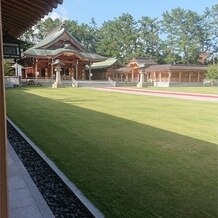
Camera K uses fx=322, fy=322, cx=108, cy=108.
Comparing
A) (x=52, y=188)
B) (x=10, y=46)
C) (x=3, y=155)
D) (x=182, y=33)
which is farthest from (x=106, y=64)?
(x=3, y=155)

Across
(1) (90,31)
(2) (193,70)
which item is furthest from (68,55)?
(1) (90,31)

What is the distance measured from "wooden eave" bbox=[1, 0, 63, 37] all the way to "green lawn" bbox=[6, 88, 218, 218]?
8.02ft

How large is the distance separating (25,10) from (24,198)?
9.95 feet

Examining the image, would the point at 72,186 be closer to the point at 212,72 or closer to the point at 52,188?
the point at 52,188

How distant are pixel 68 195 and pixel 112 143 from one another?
2990 millimetres

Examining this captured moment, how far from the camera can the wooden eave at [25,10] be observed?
4.51 m

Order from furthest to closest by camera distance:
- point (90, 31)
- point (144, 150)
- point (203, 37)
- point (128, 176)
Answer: point (90, 31)
point (203, 37)
point (144, 150)
point (128, 176)

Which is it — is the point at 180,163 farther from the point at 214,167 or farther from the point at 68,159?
the point at 68,159

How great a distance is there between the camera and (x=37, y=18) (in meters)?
5.62

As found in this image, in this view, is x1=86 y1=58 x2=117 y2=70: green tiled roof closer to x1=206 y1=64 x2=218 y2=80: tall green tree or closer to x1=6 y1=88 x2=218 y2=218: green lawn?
x1=206 y1=64 x2=218 y2=80: tall green tree

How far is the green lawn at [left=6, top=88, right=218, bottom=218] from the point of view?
3.71m

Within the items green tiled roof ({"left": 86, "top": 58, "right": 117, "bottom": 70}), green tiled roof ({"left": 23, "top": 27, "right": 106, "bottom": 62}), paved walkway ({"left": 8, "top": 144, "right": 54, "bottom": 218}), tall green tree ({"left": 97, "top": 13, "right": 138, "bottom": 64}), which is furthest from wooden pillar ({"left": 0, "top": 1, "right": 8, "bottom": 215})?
tall green tree ({"left": 97, "top": 13, "right": 138, "bottom": 64})

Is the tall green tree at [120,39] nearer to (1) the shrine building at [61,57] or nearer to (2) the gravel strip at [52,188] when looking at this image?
(1) the shrine building at [61,57]

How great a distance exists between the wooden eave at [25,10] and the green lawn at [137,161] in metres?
2.44
